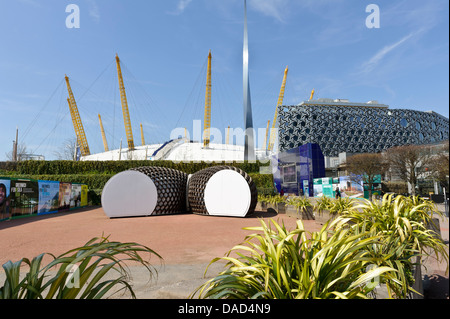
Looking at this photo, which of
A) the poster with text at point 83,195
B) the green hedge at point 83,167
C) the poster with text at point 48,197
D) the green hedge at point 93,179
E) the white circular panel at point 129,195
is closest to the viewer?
the white circular panel at point 129,195

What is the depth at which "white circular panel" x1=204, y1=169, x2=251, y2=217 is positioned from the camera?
36.2ft

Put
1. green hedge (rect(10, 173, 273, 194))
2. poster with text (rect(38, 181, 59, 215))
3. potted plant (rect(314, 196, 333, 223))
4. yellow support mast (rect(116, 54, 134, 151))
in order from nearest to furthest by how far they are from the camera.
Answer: potted plant (rect(314, 196, 333, 223)) < poster with text (rect(38, 181, 59, 215)) < green hedge (rect(10, 173, 273, 194)) < yellow support mast (rect(116, 54, 134, 151))

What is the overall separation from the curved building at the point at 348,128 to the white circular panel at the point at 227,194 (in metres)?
56.7

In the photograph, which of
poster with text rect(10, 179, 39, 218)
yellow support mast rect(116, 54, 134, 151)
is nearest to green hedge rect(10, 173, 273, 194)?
poster with text rect(10, 179, 39, 218)

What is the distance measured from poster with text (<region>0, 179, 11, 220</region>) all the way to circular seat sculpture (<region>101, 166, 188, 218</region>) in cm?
368

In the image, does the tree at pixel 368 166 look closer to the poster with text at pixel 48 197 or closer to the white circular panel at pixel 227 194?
the white circular panel at pixel 227 194

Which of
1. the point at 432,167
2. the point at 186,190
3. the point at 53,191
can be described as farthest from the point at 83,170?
the point at 432,167

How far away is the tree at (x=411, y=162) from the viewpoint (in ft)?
70.2

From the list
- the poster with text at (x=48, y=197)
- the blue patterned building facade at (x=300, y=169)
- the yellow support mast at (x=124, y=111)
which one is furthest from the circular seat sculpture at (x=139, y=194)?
the yellow support mast at (x=124, y=111)

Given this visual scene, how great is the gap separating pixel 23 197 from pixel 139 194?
17.9 feet

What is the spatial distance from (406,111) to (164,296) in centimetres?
9186

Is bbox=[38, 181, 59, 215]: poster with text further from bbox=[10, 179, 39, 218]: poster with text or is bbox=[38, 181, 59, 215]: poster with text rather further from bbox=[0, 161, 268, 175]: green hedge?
bbox=[0, 161, 268, 175]: green hedge

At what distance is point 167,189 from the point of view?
1240 centimetres

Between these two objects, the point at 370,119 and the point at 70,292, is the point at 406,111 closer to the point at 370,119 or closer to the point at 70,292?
the point at 370,119
